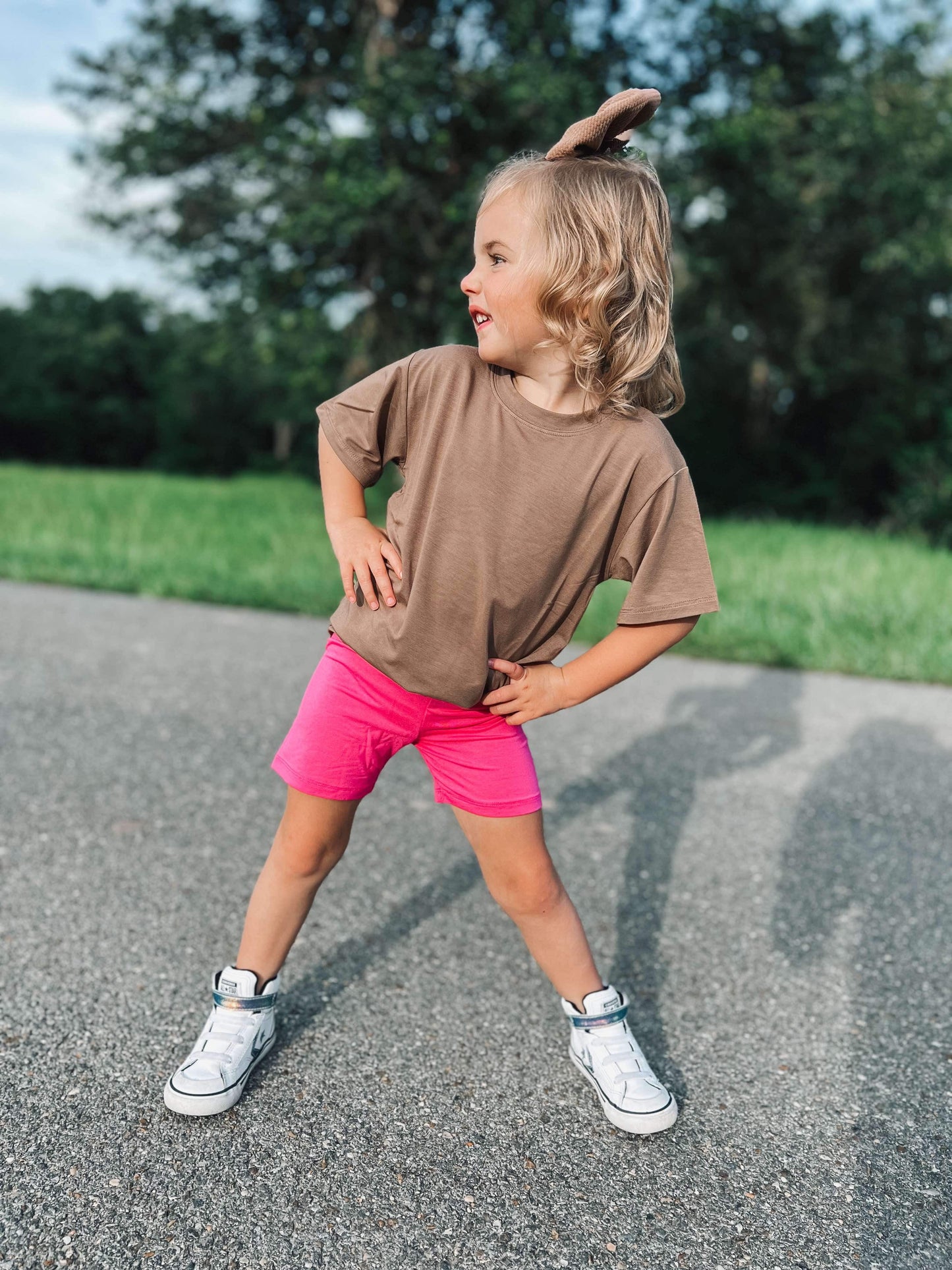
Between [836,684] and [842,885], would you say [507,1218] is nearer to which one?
[842,885]

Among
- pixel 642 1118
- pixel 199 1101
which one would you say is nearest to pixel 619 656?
pixel 642 1118

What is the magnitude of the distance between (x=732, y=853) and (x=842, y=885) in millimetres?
330

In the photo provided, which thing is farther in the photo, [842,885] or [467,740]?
[842,885]

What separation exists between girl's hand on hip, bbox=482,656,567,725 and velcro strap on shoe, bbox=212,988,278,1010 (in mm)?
729

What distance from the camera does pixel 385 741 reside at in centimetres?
189

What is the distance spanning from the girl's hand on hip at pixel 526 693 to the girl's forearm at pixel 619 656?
2 centimetres

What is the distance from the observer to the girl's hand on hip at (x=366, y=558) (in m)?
1.83

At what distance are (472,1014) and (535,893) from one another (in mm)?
443

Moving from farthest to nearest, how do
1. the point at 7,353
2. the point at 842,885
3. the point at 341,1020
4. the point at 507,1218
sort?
1. the point at 7,353
2. the point at 842,885
3. the point at 341,1020
4. the point at 507,1218

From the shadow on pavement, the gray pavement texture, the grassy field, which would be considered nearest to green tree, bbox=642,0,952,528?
the grassy field

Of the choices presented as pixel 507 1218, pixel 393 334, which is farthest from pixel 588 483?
pixel 393 334

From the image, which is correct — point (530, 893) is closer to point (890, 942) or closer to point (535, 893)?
point (535, 893)

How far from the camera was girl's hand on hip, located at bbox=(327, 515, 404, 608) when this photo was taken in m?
1.83

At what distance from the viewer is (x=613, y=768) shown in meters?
3.88
